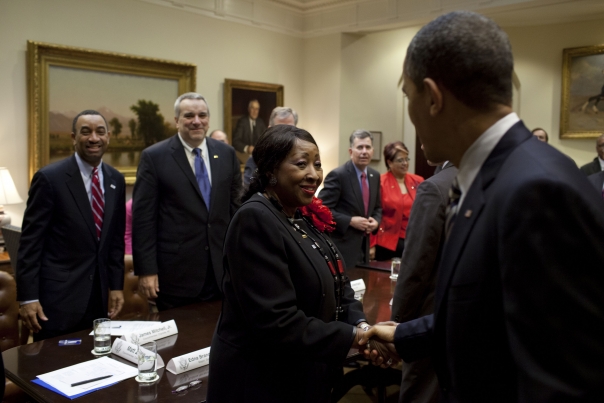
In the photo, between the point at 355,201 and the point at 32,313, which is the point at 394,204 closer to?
the point at 355,201

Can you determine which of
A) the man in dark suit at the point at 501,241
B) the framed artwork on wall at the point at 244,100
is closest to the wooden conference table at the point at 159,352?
the man in dark suit at the point at 501,241

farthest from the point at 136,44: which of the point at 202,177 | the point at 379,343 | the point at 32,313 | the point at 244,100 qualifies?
the point at 379,343

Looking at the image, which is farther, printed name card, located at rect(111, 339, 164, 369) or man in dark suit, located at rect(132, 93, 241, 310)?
man in dark suit, located at rect(132, 93, 241, 310)

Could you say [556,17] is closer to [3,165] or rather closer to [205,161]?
[205,161]

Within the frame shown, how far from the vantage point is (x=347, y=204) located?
17.3 ft

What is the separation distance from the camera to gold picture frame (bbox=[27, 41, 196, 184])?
5.88m

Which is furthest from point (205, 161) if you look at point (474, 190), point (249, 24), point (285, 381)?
point (249, 24)

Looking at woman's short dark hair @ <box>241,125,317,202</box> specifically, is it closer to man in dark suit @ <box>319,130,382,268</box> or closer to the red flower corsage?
the red flower corsage

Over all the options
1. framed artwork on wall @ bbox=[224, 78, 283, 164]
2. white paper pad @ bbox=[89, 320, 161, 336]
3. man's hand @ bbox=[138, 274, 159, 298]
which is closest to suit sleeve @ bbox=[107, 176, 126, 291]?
man's hand @ bbox=[138, 274, 159, 298]

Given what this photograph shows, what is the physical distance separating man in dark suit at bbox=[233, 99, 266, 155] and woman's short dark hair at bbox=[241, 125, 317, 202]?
19.8 feet

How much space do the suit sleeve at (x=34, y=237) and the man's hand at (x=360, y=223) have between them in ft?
8.98

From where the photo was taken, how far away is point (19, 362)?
7.52 feet

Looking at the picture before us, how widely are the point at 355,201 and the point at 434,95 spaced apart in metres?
4.08

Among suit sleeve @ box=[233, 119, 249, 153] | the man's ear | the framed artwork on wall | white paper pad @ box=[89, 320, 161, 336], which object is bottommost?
white paper pad @ box=[89, 320, 161, 336]
